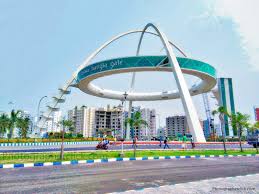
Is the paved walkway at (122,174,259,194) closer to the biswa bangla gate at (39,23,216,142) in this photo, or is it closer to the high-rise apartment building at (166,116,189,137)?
the biswa bangla gate at (39,23,216,142)

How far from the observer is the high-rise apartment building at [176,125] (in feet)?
588

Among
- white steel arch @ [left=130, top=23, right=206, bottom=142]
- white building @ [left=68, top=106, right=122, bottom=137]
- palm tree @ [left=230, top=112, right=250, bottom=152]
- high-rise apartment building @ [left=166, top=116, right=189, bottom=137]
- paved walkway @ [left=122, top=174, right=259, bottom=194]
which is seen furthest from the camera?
high-rise apartment building @ [left=166, top=116, right=189, bottom=137]

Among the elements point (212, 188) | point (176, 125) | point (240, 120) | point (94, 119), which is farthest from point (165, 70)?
point (176, 125)

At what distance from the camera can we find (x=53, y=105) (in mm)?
54156

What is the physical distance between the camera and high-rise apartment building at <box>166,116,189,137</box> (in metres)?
179

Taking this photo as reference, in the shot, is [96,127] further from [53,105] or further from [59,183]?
[59,183]

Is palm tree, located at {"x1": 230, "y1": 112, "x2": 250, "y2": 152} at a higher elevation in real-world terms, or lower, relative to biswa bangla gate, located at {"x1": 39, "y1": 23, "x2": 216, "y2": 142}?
lower

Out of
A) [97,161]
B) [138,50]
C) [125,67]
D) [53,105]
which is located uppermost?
[138,50]

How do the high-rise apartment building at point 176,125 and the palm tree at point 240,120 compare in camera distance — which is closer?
the palm tree at point 240,120

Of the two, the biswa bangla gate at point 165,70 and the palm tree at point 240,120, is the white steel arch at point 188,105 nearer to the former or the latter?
the biswa bangla gate at point 165,70

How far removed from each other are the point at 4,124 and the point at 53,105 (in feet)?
135

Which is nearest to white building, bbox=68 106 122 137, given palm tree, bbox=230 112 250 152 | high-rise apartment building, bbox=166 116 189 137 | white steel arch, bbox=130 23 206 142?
high-rise apartment building, bbox=166 116 189 137

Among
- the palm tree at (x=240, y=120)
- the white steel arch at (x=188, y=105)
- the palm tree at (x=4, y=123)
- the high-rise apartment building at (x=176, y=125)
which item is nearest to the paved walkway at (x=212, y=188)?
the palm tree at (x=240, y=120)

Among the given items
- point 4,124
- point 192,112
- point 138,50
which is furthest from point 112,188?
point 4,124
